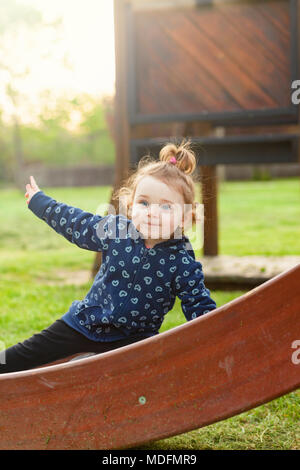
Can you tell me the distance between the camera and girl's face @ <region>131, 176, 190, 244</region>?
64.6 inches

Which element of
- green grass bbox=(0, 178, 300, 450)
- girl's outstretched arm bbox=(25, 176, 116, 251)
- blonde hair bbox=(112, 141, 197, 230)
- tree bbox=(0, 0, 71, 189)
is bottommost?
green grass bbox=(0, 178, 300, 450)

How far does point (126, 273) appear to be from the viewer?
1682 millimetres

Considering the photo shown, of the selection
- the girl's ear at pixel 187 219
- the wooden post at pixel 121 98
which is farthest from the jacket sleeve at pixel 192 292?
the wooden post at pixel 121 98

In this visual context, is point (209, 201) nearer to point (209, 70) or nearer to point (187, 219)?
point (209, 70)

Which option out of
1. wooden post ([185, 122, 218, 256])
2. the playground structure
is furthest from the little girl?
wooden post ([185, 122, 218, 256])

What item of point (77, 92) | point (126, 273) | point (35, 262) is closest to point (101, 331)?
point (126, 273)

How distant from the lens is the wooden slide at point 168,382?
1.15 meters

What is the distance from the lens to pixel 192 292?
1629 millimetres

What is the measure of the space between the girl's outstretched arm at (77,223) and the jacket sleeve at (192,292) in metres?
0.24

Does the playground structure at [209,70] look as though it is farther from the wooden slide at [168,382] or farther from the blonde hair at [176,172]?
the wooden slide at [168,382]

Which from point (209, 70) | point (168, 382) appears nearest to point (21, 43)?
point (209, 70)

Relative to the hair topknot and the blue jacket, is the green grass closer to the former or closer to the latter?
the blue jacket

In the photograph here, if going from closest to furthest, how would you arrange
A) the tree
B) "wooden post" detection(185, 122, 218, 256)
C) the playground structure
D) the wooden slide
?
the wooden slide < the playground structure < "wooden post" detection(185, 122, 218, 256) < the tree

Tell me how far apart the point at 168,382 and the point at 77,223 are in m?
0.65
